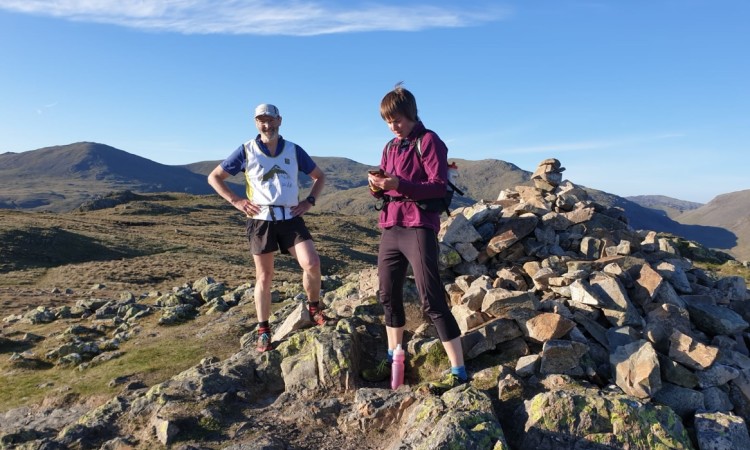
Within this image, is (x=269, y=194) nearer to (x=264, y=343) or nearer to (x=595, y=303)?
(x=264, y=343)

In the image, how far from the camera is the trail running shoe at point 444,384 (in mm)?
6910

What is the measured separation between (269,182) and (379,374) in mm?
3667

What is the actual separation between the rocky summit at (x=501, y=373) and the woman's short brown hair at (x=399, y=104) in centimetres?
367

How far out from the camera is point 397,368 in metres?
7.52

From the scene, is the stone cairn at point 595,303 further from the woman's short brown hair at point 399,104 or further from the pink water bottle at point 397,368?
the woman's short brown hair at point 399,104

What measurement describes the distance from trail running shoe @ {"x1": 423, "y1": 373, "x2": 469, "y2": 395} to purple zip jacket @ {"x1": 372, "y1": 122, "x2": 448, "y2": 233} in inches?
83.1

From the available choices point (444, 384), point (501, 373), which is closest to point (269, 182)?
point (444, 384)

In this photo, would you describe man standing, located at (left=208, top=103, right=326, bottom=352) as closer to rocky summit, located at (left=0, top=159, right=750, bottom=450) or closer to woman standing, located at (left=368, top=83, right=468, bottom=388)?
rocky summit, located at (left=0, top=159, right=750, bottom=450)

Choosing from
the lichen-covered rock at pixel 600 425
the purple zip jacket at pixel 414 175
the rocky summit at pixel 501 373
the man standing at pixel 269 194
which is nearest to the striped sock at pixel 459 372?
the rocky summit at pixel 501 373

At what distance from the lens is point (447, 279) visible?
10930 mm

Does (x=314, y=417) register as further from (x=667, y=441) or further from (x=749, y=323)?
(x=749, y=323)

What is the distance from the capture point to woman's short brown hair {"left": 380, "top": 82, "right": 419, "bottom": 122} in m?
6.51

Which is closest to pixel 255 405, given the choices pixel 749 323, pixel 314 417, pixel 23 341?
pixel 314 417

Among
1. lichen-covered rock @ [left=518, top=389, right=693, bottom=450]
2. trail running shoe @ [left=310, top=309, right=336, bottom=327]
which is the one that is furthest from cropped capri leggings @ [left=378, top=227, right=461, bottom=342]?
trail running shoe @ [left=310, top=309, right=336, bottom=327]
